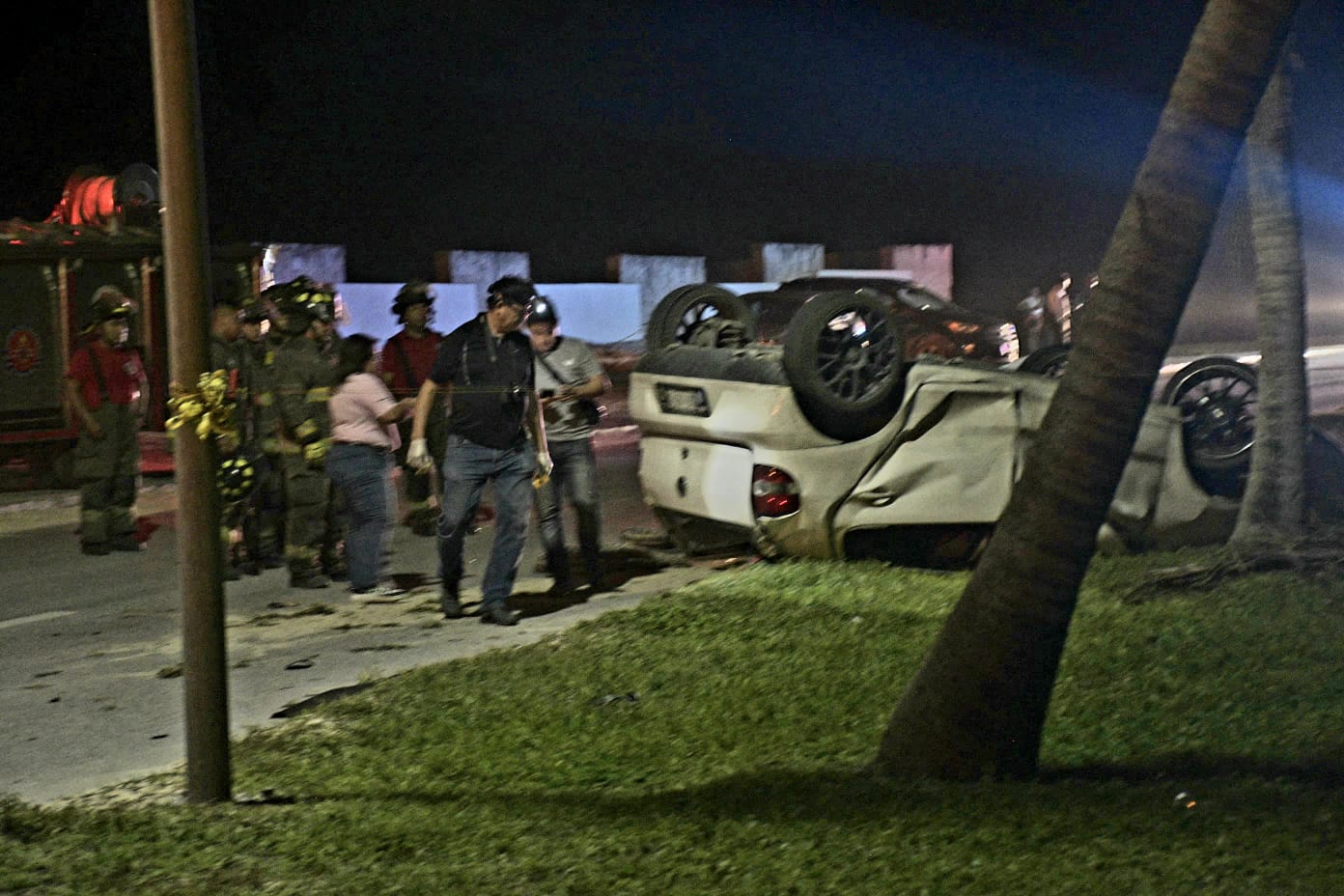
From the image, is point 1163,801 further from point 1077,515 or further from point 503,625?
point 503,625

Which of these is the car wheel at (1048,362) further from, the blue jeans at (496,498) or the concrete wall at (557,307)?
the concrete wall at (557,307)

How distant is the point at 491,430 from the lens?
27.9 ft

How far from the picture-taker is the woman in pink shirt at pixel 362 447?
923 centimetres

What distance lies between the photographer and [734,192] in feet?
116

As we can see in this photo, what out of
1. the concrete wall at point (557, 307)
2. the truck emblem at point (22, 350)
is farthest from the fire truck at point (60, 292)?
the concrete wall at point (557, 307)

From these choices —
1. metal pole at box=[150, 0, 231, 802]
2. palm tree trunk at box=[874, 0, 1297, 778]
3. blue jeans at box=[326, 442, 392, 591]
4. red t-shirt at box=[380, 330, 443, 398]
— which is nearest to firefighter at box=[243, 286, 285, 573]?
blue jeans at box=[326, 442, 392, 591]

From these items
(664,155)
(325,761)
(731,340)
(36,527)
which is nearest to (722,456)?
(731,340)

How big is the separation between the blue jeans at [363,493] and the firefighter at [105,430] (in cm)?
268

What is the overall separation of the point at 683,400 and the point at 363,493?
185 cm

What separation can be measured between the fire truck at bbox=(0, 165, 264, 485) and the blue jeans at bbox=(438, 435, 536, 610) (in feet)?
21.5

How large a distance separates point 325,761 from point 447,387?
9.60ft

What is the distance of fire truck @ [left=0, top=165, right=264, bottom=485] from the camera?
14.6 meters

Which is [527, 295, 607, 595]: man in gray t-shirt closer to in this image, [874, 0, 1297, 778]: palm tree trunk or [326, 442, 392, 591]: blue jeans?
[326, 442, 392, 591]: blue jeans

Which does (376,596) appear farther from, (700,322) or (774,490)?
(700,322)
